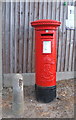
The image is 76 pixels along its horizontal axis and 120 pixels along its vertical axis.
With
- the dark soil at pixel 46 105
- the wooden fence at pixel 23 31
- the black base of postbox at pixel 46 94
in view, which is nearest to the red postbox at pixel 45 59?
the black base of postbox at pixel 46 94

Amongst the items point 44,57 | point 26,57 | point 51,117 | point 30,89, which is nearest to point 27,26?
point 26,57

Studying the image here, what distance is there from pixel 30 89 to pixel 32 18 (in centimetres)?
200

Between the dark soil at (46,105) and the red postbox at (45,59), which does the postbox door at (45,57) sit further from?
the dark soil at (46,105)

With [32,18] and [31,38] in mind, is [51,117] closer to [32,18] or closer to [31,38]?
[31,38]

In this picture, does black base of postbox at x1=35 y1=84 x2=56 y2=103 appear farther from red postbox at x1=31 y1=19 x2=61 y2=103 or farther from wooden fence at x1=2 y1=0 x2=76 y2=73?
wooden fence at x1=2 y1=0 x2=76 y2=73

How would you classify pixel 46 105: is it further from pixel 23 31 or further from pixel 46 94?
pixel 23 31

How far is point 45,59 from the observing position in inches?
165

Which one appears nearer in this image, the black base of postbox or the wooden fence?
the black base of postbox

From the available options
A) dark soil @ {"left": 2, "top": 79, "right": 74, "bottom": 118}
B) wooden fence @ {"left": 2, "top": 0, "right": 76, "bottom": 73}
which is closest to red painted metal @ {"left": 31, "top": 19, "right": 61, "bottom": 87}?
dark soil @ {"left": 2, "top": 79, "right": 74, "bottom": 118}

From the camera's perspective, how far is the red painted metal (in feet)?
13.5

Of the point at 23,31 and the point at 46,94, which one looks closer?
the point at 46,94

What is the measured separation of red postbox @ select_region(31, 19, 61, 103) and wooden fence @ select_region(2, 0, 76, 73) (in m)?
0.91

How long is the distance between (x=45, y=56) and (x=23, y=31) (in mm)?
1301

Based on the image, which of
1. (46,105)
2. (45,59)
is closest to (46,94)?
(46,105)
